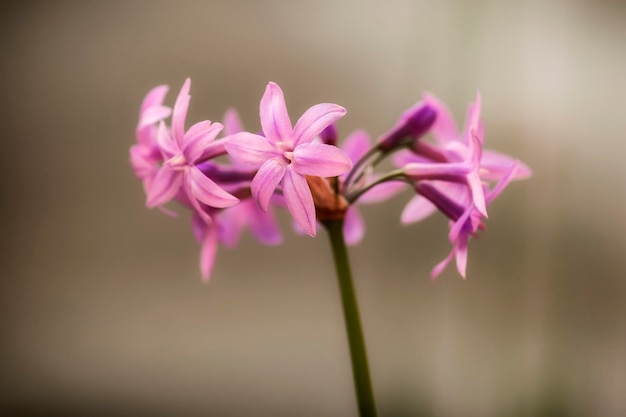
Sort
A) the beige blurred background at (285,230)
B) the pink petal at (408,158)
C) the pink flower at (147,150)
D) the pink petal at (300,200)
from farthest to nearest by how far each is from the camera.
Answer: the beige blurred background at (285,230) < the pink petal at (408,158) < the pink flower at (147,150) < the pink petal at (300,200)

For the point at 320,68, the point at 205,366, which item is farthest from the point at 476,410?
the point at 320,68

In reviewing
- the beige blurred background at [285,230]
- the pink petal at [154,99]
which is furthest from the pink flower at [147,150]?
the beige blurred background at [285,230]

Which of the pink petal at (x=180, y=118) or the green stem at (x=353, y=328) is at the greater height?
the pink petal at (x=180, y=118)

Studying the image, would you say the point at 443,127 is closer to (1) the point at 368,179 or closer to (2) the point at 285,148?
(1) the point at 368,179

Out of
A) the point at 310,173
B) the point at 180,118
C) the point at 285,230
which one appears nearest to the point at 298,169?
the point at 310,173

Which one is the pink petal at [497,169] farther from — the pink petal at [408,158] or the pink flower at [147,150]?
the pink flower at [147,150]

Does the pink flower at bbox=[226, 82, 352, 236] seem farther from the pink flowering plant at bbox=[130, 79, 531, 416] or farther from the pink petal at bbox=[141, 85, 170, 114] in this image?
the pink petal at bbox=[141, 85, 170, 114]

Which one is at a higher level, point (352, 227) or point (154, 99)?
point (154, 99)
